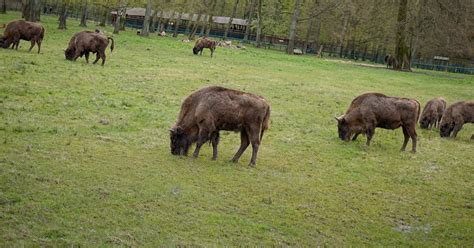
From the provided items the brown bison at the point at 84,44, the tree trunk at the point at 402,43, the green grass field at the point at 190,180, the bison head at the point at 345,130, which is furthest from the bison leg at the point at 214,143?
the tree trunk at the point at 402,43

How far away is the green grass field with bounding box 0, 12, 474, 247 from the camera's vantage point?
805cm

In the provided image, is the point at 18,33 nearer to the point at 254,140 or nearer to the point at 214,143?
the point at 214,143

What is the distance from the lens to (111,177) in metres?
10.0

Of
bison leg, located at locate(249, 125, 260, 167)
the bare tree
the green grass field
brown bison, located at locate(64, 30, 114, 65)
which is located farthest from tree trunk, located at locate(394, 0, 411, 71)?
bison leg, located at locate(249, 125, 260, 167)

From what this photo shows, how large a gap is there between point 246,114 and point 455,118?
34.8ft

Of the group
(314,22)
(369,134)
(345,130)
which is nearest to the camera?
(369,134)

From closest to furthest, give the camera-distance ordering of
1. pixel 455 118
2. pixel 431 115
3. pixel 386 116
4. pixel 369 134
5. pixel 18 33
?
pixel 386 116, pixel 369 134, pixel 455 118, pixel 431 115, pixel 18 33

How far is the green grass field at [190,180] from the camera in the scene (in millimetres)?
8047

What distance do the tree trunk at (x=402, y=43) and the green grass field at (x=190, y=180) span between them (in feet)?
96.2

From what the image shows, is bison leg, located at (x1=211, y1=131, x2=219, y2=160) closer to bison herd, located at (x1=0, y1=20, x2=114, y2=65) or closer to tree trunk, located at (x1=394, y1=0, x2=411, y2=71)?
bison herd, located at (x1=0, y1=20, x2=114, y2=65)

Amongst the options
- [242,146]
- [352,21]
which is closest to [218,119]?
[242,146]

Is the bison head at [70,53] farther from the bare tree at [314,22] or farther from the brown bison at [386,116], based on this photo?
the bare tree at [314,22]

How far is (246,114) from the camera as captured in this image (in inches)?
494

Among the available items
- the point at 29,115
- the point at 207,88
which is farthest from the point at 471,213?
the point at 29,115
